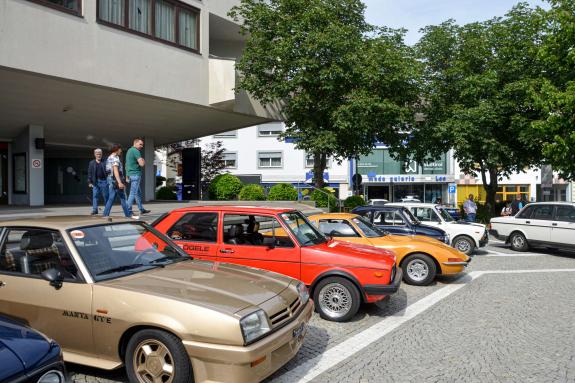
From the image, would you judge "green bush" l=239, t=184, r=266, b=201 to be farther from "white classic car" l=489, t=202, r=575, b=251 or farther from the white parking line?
the white parking line

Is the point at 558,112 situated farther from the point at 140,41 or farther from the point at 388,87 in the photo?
the point at 140,41

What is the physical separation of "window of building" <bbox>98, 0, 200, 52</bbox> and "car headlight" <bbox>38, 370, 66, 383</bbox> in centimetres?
1241

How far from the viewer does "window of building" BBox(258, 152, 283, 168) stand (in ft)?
151

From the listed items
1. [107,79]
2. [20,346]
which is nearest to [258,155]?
[107,79]

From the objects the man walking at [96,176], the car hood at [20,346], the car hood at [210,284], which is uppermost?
the man walking at [96,176]

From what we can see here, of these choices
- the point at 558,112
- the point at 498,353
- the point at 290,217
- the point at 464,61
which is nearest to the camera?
the point at 498,353

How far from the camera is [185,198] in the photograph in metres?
21.6

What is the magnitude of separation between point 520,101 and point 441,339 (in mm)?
19368

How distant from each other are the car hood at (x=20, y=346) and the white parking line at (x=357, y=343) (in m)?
2.19

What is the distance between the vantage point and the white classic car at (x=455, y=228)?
13.5 metres

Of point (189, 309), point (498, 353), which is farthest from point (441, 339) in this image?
point (189, 309)

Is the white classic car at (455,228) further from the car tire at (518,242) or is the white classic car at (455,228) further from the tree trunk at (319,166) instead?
the tree trunk at (319,166)

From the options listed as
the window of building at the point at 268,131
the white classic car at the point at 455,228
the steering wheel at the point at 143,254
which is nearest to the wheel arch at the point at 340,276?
the steering wheel at the point at 143,254

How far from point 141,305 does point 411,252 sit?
20.8 feet
